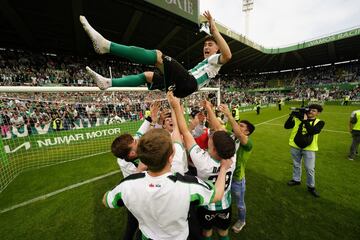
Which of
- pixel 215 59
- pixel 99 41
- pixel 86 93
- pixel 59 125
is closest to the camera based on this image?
pixel 99 41

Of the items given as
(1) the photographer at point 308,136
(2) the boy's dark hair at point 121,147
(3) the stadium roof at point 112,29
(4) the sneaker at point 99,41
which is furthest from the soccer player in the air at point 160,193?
(3) the stadium roof at point 112,29

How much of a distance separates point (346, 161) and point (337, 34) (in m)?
28.9

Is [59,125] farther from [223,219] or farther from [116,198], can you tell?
[223,219]

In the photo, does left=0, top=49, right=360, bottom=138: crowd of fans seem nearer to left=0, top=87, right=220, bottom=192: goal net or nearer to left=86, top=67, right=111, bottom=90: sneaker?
left=0, top=87, right=220, bottom=192: goal net

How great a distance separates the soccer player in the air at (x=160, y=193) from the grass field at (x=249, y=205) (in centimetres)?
202

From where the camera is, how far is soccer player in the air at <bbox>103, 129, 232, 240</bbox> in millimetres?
1337

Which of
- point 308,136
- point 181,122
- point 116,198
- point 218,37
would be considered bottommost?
point 308,136

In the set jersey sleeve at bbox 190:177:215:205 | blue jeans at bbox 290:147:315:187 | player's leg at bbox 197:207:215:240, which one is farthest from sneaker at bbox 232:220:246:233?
blue jeans at bbox 290:147:315:187

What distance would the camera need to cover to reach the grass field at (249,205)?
9.92 ft

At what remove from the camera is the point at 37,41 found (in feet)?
56.6

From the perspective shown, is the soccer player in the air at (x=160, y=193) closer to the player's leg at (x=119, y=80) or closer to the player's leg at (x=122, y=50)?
the player's leg at (x=122, y=50)

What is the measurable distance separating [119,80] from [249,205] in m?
3.52

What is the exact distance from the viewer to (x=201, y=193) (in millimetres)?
Answer: 1466

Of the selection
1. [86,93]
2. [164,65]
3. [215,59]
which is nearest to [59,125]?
[86,93]
